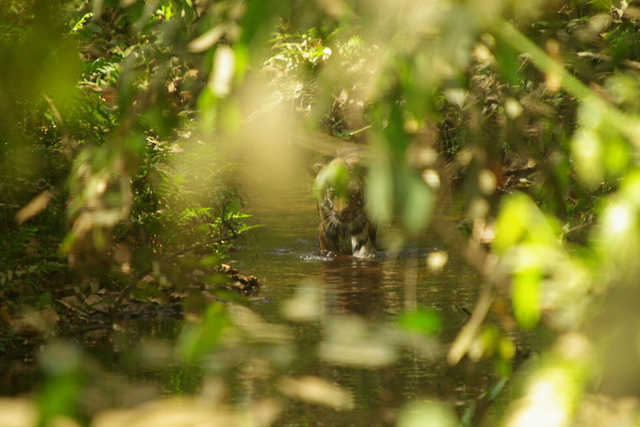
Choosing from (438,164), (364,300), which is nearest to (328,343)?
(438,164)

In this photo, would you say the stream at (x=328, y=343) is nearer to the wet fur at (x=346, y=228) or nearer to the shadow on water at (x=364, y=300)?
the shadow on water at (x=364, y=300)

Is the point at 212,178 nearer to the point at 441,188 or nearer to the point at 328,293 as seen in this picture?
the point at 328,293

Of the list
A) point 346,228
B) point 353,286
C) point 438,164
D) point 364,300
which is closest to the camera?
point 438,164

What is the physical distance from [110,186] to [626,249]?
1.19m

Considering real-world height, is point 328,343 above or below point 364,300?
below

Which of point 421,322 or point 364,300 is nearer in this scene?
point 421,322

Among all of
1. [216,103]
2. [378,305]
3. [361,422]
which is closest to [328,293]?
[378,305]

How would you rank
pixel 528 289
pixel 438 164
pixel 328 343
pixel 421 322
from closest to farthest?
pixel 528 289, pixel 421 322, pixel 328 343, pixel 438 164

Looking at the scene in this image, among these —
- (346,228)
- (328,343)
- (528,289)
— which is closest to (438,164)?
(328,343)

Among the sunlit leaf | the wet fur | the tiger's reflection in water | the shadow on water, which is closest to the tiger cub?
the wet fur

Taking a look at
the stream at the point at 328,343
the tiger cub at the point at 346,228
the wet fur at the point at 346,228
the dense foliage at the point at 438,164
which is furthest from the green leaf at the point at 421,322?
the wet fur at the point at 346,228

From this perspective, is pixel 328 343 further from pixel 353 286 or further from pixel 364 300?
pixel 353 286

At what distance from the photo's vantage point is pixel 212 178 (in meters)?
7.80

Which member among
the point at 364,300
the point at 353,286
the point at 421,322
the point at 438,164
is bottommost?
the point at 421,322
